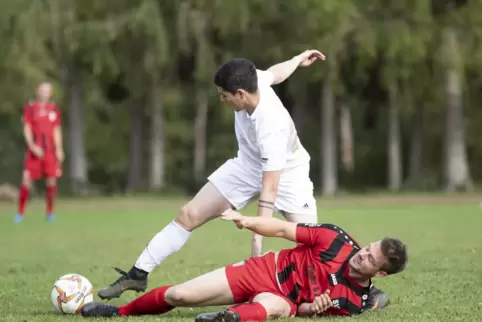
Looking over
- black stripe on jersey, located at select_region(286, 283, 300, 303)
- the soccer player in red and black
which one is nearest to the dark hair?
black stripe on jersey, located at select_region(286, 283, 300, 303)

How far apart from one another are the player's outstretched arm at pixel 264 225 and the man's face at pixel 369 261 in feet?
1.69

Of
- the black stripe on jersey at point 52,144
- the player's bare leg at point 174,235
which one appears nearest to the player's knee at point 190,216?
the player's bare leg at point 174,235

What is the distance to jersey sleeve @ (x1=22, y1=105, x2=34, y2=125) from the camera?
18.9m

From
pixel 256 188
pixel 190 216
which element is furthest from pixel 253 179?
pixel 190 216

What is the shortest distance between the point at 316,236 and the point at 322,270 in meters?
Answer: 0.28

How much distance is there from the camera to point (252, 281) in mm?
7734

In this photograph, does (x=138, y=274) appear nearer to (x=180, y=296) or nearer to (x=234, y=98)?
(x=180, y=296)

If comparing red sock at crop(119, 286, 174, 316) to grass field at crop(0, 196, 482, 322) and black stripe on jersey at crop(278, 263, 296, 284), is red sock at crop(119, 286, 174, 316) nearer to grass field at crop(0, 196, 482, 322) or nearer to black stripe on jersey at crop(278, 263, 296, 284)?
grass field at crop(0, 196, 482, 322)

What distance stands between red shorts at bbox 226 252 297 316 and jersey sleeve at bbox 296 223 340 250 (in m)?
0.29

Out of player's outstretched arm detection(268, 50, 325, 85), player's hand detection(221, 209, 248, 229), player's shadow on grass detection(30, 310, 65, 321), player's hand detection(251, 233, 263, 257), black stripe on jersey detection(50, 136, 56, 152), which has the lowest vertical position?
player's shadow on grass detection(30, 310, 65, 321)

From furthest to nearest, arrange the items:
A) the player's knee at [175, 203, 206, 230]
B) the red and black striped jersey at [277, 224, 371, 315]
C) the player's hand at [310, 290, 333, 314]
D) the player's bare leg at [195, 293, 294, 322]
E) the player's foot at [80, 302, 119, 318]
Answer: the player's knee at [175, 203, 206, 230] → the player's foot at [80, 302, 119, 318] → the red and black striped jersey at [277, 224, 371, 315] → the player's hand at [310, 290, 333, 314] → the player's bare leg at [195, 293, 294, 322]

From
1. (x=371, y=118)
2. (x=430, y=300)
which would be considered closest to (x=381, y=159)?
(x=371, y=118)

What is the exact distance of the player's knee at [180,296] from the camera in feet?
25.2

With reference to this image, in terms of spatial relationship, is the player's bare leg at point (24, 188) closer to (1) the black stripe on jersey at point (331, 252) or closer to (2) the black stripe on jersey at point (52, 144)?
(2) the black stripe on jersey at point (52, 144)
